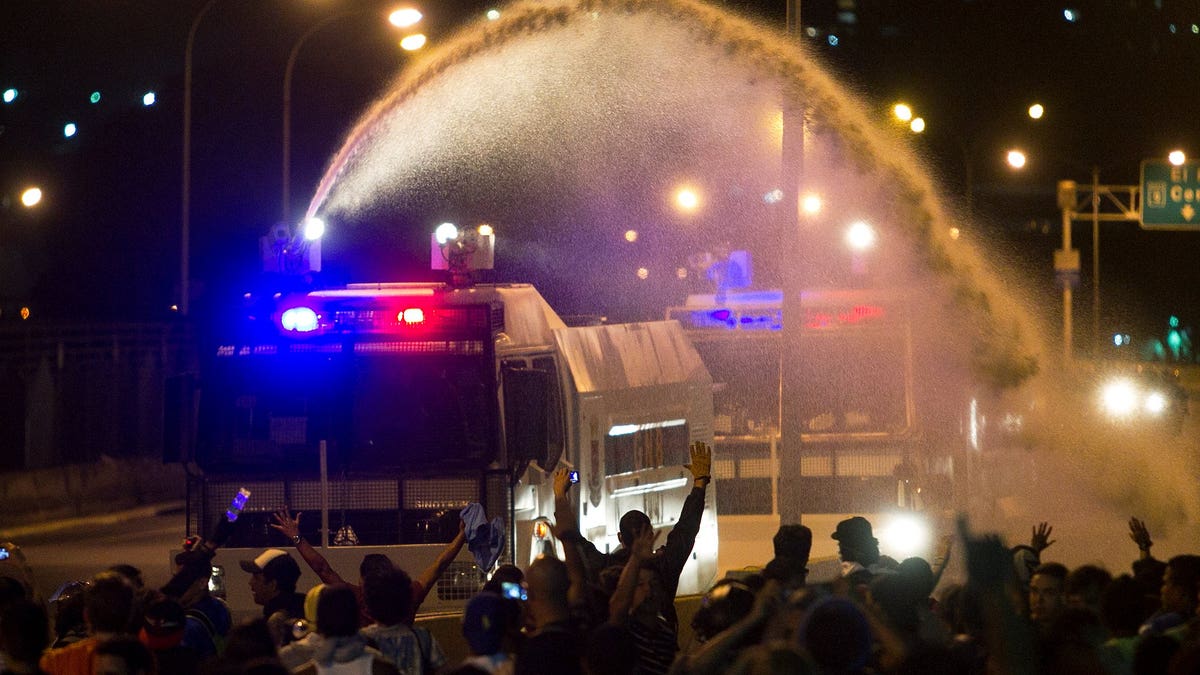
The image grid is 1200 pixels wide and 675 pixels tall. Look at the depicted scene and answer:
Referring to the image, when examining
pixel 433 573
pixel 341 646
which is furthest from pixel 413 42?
pixel 341 646

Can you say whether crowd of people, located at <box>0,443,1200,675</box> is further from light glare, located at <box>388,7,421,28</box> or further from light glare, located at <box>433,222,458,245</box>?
light glare, located at <box>388,7,421,28</box>

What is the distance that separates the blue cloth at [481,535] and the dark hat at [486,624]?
11.3 ft

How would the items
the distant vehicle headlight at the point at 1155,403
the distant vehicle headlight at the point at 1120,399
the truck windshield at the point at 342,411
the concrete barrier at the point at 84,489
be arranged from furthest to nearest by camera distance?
1. the distant vehicle headlight at the point at 1155,403
2. the distant vehicle headlight at the point at 1120,399
3. the concrete barrier at the point at 84,489
4. the truck windshield at the point at 342,411

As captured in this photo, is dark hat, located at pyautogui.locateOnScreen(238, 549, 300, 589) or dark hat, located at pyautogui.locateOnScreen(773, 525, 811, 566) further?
dark hat, located at pyautogui.locateOnScreen(238, 549, 300, 589)

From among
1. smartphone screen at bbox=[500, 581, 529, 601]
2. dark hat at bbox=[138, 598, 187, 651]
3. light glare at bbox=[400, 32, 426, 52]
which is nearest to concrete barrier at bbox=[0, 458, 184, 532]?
light glare at bbox=[400, 32, 426, 52]

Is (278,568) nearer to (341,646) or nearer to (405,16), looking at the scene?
(341,646)

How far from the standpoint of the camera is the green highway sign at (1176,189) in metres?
42.2

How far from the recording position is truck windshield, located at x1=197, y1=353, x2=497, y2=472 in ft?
38.9

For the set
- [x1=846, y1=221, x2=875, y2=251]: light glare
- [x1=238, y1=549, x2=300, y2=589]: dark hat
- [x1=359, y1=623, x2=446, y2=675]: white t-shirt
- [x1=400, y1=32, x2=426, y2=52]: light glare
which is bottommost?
[x1=359, y1=623, x2=446, y2=675]: white t-shirt

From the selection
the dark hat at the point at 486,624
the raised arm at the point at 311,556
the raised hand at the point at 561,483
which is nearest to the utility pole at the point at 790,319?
the raised hand at the point at 561,483

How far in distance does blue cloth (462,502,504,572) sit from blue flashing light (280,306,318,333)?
2821 millimetres

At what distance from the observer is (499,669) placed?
591cm

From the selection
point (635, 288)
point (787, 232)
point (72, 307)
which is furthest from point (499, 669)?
point (635, 288)

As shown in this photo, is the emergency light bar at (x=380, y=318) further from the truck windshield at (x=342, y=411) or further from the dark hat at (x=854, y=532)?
the dark hat at (x=854, y=532)
